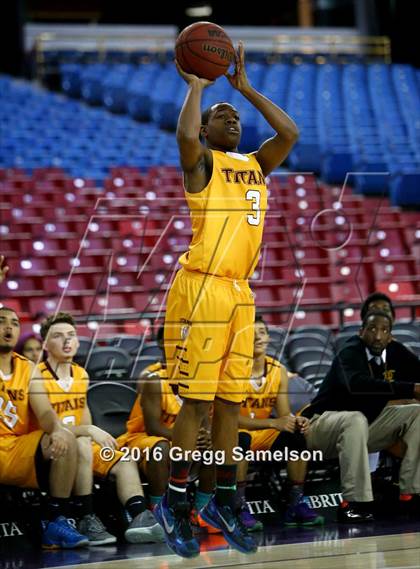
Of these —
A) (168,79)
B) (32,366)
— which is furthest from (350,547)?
(168,79)

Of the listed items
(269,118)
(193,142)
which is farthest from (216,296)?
(269,118)

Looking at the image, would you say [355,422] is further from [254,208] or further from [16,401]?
[16,401]

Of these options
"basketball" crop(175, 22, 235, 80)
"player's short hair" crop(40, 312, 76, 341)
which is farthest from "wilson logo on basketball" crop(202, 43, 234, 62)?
"player's short hair" crop(40, 312, 76, 341)

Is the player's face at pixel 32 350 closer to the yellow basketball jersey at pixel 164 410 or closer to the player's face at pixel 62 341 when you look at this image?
the player's face at pixel 62 341

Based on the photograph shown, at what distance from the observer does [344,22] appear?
25.5 meters

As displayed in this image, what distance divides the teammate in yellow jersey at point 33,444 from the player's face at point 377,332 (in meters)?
1.79

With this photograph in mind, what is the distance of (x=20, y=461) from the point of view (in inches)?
212

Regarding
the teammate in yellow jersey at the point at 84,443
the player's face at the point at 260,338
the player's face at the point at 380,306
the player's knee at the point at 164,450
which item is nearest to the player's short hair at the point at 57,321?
the teammate in yellow jersey at the point at 84,443

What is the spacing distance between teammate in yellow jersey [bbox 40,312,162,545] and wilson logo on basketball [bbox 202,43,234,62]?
185 centimetres

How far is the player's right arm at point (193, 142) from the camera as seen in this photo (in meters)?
4.29

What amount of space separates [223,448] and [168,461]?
1.01 meters

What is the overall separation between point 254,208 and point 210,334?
0.59 m

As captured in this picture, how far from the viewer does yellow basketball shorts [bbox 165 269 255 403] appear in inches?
174

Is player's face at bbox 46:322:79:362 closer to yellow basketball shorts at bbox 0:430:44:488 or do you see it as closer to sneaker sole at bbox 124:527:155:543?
yellow basketball shorts at bbox 0:430:44:488
